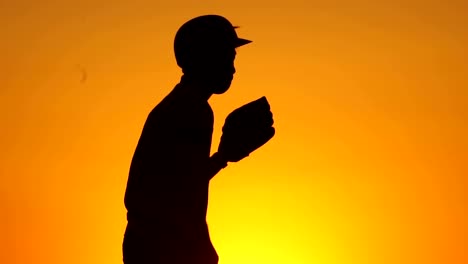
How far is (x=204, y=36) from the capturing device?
5.27 meters

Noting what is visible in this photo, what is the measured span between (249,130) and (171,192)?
0.55 m

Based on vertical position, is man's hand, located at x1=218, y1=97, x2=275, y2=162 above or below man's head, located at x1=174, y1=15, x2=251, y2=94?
below

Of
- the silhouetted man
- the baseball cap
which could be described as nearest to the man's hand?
the silhouetted man

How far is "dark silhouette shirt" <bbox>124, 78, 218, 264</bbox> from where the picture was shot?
201 inches

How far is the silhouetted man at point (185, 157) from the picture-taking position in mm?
5102

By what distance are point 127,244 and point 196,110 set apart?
766 millimetres

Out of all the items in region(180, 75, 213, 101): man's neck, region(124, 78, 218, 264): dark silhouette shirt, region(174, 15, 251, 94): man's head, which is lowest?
region(124, 78, 218, 264): dark silhouette shirt

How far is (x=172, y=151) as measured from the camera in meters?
5.12

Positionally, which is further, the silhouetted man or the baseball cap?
the baseball cap

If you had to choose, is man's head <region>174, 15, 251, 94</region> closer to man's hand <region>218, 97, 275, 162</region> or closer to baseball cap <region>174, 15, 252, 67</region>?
baseball cap <region>174, 15, 252, 67</region>

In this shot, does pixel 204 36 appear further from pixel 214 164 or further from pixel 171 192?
pixel 171 192

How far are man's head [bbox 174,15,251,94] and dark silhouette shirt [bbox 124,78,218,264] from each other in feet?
0.78

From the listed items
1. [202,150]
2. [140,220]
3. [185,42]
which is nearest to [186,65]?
[185,42]

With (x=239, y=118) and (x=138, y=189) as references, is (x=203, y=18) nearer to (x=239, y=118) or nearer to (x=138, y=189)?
(x=239, y=118)
